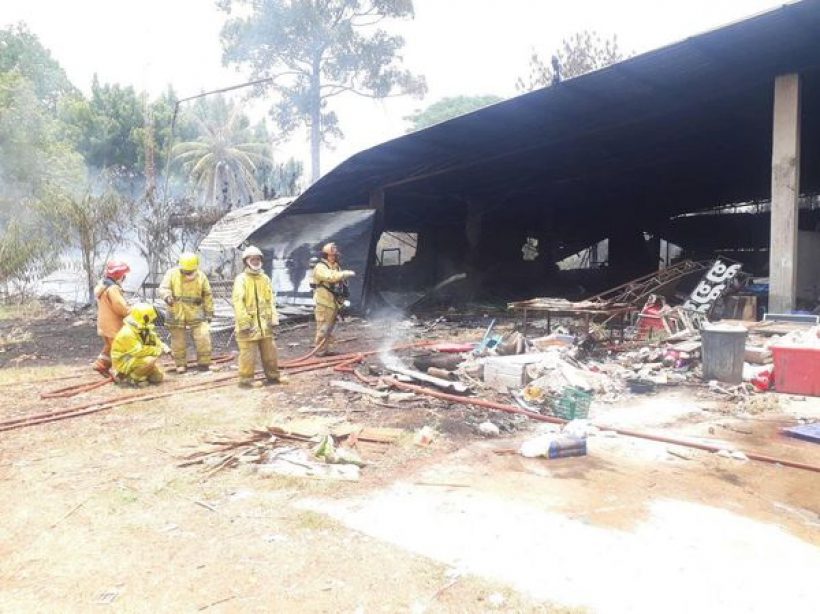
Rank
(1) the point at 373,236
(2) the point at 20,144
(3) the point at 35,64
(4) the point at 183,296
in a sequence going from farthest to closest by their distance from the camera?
(3) the point at 35,64 → (2) the point at 20,144 → (1) the point at 373,236 → (4) the point at 183,296

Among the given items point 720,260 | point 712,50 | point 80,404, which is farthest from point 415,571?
point 720,260

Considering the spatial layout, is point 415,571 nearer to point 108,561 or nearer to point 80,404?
point 108,561

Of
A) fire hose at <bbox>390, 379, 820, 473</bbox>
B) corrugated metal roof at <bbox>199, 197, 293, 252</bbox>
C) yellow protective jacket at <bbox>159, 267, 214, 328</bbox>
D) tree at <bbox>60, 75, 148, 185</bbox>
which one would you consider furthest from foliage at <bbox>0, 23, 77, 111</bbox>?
fire hose at <bbox>390, 379, 820, 473</bbox>

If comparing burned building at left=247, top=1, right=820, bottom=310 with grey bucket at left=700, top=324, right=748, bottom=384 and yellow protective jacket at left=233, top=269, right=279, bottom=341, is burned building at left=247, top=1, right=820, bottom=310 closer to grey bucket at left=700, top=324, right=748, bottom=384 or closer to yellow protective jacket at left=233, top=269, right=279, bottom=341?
grey bucket at left=700, top=324, right=748, bottom=384

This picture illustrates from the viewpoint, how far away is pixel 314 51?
103 feet

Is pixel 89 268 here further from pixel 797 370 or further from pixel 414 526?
pixel 797 370

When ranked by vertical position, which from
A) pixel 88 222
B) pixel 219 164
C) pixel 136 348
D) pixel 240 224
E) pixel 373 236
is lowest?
pixel 136 348

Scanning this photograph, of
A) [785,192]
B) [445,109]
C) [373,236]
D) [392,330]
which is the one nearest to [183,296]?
[392,330]

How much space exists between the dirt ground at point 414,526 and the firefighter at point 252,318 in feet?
5.15

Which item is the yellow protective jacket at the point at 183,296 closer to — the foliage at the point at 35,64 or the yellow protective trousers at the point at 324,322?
the yellow protective trousers at the point at 324,322

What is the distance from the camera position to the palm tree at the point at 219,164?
32.3 metres

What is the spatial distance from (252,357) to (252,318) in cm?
48

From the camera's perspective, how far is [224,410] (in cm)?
619

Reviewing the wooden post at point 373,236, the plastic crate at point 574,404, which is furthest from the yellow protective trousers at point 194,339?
the wooden post at point 373,236
